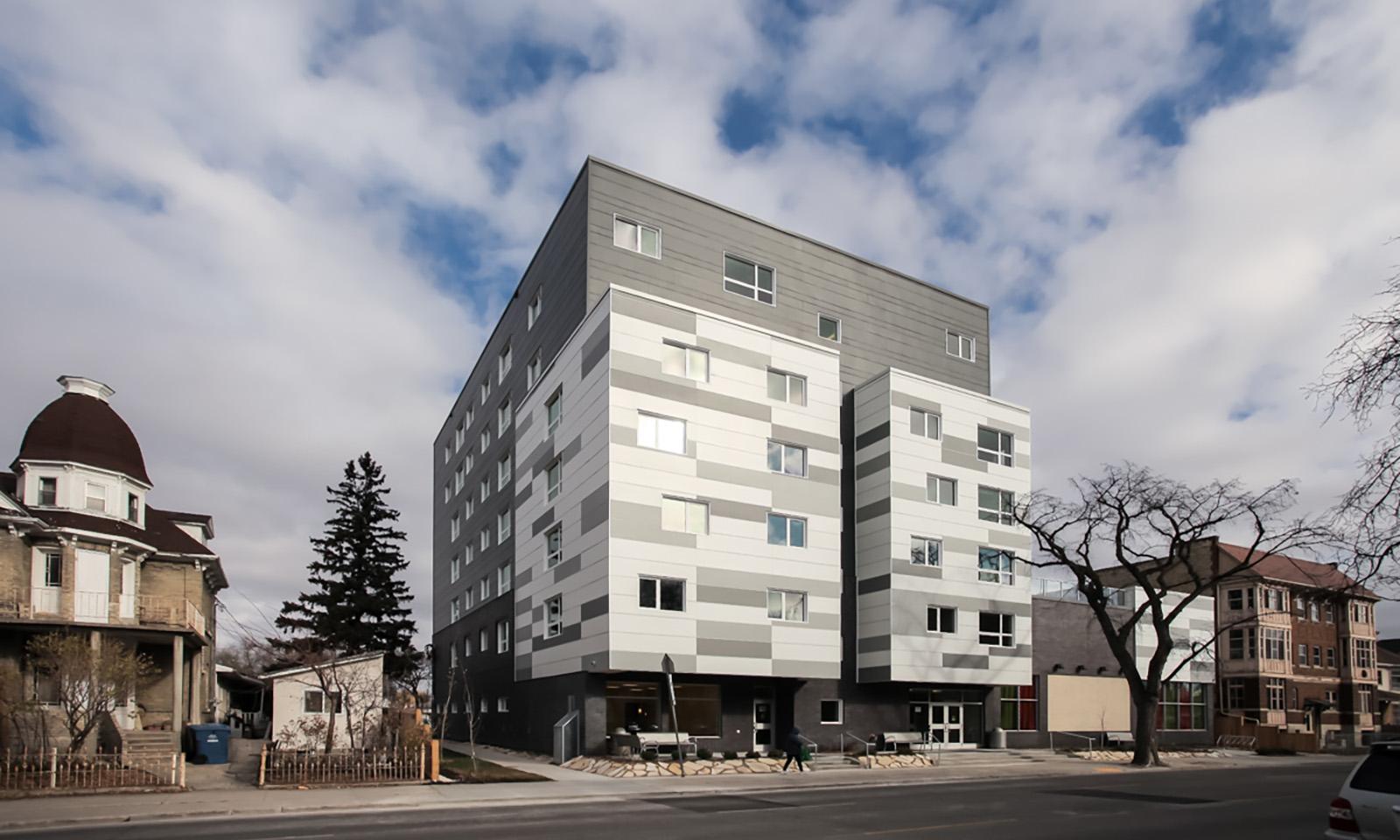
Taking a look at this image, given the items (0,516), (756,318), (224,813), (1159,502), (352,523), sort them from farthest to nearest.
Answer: (352,523) < (756,318) < (1159,502) < (0,516) < (224,813)

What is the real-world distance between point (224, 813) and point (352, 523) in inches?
1656

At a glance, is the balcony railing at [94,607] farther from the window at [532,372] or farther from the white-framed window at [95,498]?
the window at [532,372]

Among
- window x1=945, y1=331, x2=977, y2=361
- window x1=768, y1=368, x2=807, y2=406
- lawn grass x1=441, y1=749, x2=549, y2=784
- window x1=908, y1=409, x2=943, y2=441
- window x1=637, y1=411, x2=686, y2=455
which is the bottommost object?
lawn grass x1=441, y1=749, x2=549, y2=784

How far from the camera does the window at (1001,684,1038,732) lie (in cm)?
4203

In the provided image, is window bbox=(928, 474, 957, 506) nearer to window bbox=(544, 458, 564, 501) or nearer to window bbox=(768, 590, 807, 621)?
window bbox=(768, 590, 807, 621)

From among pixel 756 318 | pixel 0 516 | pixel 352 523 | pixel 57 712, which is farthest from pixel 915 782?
pixel 352 523

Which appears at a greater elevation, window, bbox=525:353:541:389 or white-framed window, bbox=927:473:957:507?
window, bbox=525:353:541:389

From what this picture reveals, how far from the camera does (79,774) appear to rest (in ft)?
78.7

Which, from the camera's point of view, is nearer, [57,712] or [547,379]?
[57,712]

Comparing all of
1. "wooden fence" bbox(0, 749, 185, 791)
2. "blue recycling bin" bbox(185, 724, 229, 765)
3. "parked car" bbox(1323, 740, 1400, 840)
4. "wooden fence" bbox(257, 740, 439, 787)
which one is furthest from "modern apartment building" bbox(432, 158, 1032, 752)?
"parked car" bbox(1323, 740, 1400, 840)

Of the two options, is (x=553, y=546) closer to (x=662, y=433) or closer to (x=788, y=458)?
(x=662, y=433)

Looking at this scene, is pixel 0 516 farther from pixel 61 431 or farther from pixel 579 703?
pixel 579 703

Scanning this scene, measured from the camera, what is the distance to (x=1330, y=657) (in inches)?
2827

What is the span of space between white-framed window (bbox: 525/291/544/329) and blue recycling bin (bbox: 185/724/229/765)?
19965 millimetres
